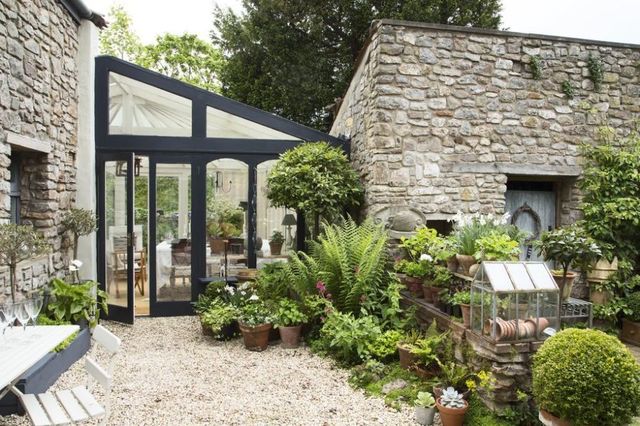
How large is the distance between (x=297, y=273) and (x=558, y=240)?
9.96ft

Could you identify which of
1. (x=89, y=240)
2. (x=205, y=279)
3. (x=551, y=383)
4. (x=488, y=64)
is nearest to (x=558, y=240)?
(x=551, y=383)

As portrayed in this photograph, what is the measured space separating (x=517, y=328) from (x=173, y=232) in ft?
15.3

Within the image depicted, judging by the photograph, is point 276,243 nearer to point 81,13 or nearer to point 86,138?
point 86,138

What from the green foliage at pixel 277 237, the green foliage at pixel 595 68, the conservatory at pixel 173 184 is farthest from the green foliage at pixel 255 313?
the green foliage at pixel 595 68

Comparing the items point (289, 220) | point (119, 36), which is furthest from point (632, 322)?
point (119, 36)

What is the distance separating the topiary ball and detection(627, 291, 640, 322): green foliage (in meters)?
3.21

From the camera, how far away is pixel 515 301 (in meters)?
3.55

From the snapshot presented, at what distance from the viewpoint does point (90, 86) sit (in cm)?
621

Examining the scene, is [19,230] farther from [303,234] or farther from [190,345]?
[303,234]

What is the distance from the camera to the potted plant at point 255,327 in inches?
205

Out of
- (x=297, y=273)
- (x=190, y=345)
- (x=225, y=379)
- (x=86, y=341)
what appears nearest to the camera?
(x=225, y=379)

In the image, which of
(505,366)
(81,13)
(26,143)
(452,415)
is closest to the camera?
(452,415)

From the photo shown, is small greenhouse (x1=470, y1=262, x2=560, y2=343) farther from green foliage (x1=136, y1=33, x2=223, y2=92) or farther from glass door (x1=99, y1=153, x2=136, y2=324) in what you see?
green foliage (x1=136, y1=33, x2=223, y2=92)

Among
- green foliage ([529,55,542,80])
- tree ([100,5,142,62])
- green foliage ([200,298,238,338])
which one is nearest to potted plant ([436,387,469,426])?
green foliage ([200,298,238,338])
